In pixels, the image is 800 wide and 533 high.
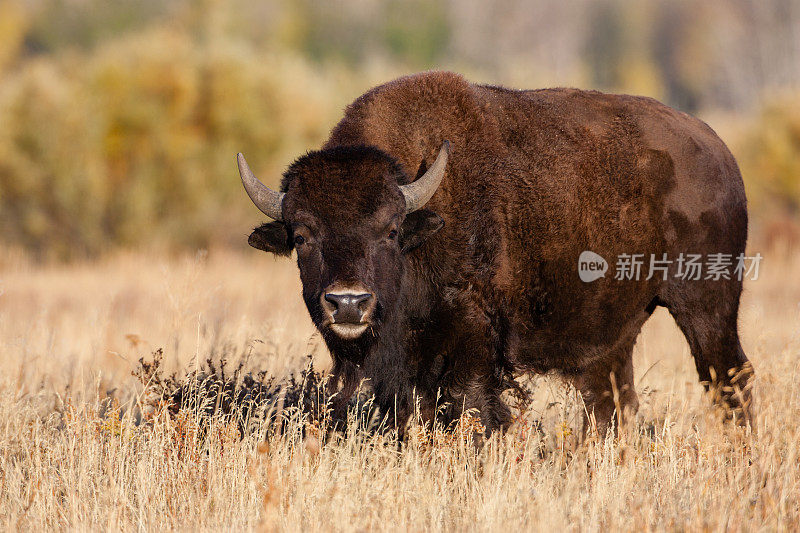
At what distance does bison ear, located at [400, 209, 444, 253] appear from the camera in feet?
20.1

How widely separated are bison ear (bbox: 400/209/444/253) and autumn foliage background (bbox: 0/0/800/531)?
1.30m

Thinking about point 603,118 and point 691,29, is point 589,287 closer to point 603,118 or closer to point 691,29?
point 603,118

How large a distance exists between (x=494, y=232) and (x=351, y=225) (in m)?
1.18

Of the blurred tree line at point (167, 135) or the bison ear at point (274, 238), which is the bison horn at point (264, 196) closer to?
the bison ear at point (274, 238)

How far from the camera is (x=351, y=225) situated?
230 inches

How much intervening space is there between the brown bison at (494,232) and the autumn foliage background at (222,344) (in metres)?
0.49

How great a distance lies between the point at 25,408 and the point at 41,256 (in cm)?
1483

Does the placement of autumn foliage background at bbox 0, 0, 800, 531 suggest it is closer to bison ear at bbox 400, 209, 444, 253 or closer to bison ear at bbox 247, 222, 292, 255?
bison ear at bbox 247, 222, 292, 255

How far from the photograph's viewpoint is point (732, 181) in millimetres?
7258

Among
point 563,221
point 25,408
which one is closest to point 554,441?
point 563,221

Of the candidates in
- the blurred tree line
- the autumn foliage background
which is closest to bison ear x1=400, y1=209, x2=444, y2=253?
the autumn foliage background

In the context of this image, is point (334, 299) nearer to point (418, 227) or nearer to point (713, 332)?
point (418, 227)

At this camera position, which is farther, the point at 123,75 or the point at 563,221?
the point at 123,75

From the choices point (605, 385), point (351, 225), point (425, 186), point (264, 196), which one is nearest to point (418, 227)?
point (425, 186)
